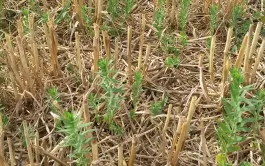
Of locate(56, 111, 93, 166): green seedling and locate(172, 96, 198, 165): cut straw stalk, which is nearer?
locate(56, 111, 93, 166): green seedling

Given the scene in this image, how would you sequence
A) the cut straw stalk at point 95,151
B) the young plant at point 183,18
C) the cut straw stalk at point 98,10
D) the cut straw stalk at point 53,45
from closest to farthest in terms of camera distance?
1. the cut straw stalk at point 95,151
2. the cut straw stalk at point 53,45
3. the young plant at point 183,18
4. the cut straw stalk at point 98,10

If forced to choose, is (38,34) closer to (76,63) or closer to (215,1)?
(76,63)

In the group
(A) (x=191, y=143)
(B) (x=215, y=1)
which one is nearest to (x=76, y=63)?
(A) (x=191, y=143)

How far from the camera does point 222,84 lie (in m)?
1.76

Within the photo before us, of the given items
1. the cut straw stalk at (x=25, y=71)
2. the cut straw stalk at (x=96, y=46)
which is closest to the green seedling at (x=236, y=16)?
the cut straw stalk at (x=96, y=46)

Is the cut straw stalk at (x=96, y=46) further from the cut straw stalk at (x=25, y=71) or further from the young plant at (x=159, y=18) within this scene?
the young plant at (x=159, y=18)

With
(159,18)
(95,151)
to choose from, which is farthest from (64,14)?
(95,151)

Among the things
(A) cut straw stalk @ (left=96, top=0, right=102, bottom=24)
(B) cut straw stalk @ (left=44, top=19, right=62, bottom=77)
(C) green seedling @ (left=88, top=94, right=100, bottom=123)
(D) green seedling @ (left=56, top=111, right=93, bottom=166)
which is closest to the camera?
(D) green seedling @ (left=56, top=111, right=93, bottom=166)

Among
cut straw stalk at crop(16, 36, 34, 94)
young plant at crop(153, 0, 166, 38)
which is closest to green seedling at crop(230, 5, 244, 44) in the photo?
young plant at crop(153, 0, 166, 38)

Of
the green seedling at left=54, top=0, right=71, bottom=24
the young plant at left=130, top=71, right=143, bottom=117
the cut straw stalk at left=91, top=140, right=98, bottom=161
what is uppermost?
the green seedling at left=54, top=0, right=71, bottom=24

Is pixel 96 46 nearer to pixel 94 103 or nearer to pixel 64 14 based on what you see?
pixel 94 103

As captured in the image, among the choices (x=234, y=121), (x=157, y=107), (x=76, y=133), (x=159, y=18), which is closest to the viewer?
(x=76, y=133)

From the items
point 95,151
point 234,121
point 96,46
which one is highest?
point 96,46

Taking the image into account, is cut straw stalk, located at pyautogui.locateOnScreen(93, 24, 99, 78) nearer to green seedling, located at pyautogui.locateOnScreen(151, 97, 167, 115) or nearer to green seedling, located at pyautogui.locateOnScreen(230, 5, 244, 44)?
green seedling, located at pyautogui.locateOnScreen(151, 97, 167, 115)
